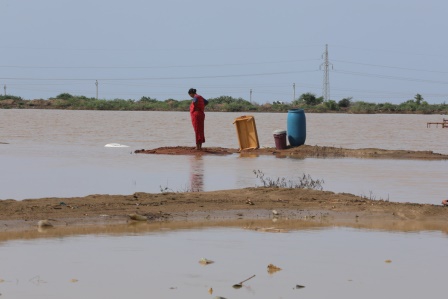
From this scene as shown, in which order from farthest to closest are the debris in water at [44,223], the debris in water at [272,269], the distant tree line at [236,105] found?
the distant tree line at [236,105], the debris in water at [44,223], the debris in water at [272,269]

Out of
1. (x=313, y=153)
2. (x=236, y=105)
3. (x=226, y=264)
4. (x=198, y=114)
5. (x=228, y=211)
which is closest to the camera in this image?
(x=226, y=264)

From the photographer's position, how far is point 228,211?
13000 mm

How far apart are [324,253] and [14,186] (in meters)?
7.67

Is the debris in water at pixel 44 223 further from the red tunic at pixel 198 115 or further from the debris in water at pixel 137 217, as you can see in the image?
the red tunic at pixel 198 115

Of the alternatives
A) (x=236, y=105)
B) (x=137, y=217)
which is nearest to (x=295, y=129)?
(x=137, y=217)

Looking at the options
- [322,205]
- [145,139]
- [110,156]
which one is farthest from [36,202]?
[145,139]

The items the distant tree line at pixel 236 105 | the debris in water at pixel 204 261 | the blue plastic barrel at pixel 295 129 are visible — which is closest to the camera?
the debris in water at pixel 204 261

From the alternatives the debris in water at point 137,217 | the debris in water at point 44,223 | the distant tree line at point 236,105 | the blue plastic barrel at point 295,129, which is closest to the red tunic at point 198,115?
the blue plastic barrel at point 295,129

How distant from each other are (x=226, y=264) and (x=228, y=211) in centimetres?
364

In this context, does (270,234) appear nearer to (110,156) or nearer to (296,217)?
(296,217)

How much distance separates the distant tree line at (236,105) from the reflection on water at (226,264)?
295ft

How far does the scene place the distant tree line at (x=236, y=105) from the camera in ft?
337

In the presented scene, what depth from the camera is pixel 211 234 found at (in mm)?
11203

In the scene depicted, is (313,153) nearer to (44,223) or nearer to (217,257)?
(44,223)
